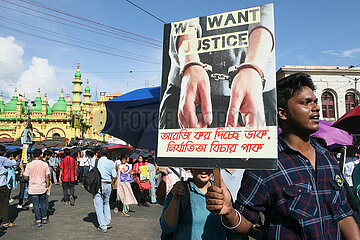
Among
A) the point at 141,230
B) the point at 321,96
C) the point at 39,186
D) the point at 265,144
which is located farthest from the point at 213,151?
the point at 321,96

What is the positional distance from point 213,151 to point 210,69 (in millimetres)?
542

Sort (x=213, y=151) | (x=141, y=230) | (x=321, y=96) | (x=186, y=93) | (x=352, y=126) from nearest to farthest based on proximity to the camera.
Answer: (x=213, y=151) < (x=186, y=93) < (x=352, y=126) < (x=141, y=230) < (x=321, y=96)

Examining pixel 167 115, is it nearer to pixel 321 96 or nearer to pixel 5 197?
pixel 5 197

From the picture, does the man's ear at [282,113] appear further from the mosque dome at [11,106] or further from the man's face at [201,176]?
the mosque dome at [11,106]

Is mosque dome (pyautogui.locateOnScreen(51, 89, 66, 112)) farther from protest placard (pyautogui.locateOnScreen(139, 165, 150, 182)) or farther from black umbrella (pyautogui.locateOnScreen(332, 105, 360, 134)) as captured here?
black umbrella (pyautogui.locateOnScreen(332, 105, 360, 134))

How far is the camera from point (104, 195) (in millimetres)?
6375

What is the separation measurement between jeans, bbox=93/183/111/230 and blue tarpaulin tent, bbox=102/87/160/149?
10.4 ft

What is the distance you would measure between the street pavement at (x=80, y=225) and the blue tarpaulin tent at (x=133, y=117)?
10.6 feet

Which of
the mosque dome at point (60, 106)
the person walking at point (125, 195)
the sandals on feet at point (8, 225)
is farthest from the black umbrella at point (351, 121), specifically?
the mosque dome at point (60, 106)

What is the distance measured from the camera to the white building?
30.9 meters

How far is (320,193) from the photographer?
1631 mm

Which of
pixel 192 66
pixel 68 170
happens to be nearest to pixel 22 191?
pixel 68 170

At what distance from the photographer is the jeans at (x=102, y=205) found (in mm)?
6199

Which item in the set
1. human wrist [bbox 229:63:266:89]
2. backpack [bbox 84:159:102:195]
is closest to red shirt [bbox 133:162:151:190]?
backpack [bbox 84:159:102:195]
